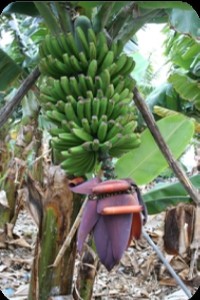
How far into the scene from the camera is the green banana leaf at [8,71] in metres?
1.11

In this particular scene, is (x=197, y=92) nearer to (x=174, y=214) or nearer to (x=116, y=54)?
(x=174, y=214)

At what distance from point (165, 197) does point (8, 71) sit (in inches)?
22.4

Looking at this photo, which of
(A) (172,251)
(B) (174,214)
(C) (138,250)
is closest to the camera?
(B) (174,214)

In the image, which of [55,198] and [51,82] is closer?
[51,82]

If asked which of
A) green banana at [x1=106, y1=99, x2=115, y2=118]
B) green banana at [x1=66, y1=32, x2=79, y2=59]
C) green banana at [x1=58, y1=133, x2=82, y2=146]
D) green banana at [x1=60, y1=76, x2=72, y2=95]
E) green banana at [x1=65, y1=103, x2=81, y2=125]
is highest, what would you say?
green banana at [x1=66, y1=32, x2=79, y2=59]

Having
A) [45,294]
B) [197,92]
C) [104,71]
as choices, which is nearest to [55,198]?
[45,294]

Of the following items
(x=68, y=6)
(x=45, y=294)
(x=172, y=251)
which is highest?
(x=68, y=6)

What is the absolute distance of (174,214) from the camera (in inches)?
40.7

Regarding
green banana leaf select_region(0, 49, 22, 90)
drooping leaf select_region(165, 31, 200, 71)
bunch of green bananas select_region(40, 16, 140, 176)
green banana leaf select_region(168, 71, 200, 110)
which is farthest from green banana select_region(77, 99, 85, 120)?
drooping leaf select_region(165, 31, 200, 71)

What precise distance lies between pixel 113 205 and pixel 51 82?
276mm

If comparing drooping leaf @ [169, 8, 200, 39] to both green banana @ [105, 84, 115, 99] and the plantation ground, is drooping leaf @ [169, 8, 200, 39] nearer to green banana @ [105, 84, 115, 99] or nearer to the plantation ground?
green banana @ [105, 84, 115, 99]

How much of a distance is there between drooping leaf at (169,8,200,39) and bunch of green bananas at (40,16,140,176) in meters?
0.23

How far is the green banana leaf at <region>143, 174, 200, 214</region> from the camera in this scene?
113 centimetres

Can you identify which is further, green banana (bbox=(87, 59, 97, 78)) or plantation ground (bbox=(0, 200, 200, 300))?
plantation ground (bbox=(0, 200, 200, 300))
